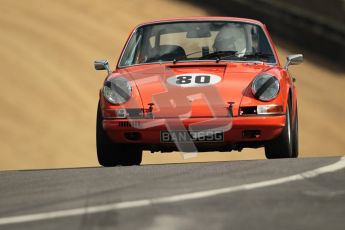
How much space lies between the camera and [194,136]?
27.2ft

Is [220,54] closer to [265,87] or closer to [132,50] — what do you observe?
[132,50]

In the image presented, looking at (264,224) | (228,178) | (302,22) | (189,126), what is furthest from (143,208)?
(302,22)

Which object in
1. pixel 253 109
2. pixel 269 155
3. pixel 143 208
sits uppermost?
pixel 143 208

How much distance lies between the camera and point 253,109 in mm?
8352

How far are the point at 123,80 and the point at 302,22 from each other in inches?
438

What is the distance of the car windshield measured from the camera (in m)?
9.37

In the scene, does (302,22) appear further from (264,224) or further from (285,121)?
(264,224)

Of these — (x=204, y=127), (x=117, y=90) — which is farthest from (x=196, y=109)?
(x=117, y=90)

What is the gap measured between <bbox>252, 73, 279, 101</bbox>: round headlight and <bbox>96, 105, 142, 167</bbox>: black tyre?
1171 millimetres

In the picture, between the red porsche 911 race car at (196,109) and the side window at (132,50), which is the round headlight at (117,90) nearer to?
the red porsche 911 race car at (196,109)

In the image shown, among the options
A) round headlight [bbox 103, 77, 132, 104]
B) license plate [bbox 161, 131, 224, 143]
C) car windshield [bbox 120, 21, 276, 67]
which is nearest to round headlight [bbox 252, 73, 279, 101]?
license plate [bbox 161, 131, 224, 143]

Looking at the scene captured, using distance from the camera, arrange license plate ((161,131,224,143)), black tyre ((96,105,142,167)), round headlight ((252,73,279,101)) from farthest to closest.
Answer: black tyre ((96,105,142,167)) < round headlight ((252,73,279,101)) < license plate ((161,131,224,143))

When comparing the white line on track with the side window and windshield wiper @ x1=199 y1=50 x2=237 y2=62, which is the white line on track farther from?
the side window

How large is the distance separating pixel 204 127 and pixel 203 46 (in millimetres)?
1408
